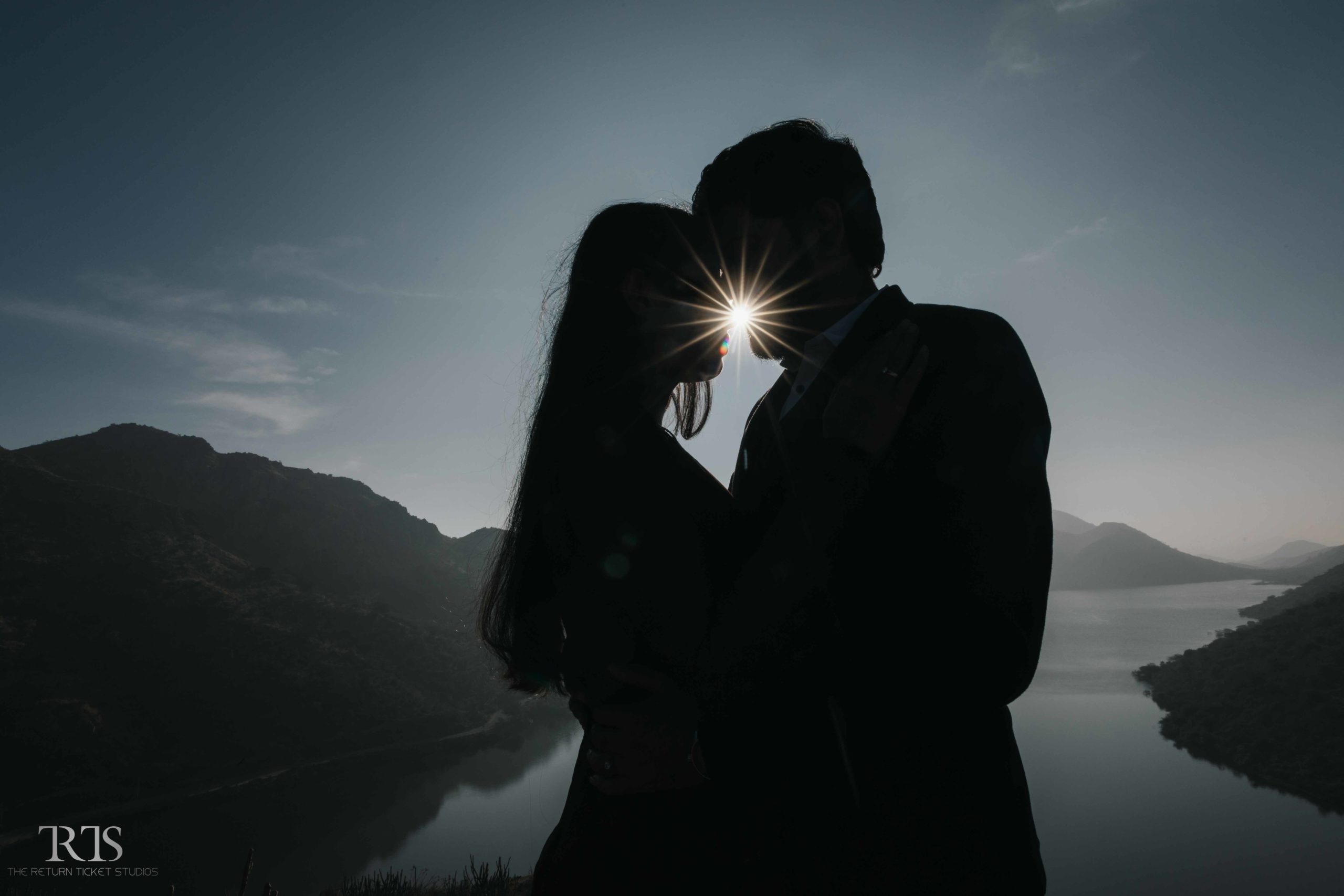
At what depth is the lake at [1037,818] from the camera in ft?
115

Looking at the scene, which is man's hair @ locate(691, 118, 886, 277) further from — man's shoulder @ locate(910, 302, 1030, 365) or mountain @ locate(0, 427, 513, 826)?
mountain @ locate(0, 427, 513, 826)

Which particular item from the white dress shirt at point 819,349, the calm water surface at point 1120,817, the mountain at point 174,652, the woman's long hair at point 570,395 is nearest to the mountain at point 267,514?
the mountain at point 174,652

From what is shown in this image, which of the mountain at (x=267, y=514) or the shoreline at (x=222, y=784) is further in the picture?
the mountain at (x=267, y=514)

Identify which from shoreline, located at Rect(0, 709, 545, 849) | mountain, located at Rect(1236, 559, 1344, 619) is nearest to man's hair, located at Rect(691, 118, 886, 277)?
shoreline, located at Rect(0, 709, 545, 849)

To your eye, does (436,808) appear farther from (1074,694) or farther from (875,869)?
(1074,694)

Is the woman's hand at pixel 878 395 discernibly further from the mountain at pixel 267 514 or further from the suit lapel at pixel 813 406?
the mountain at pixel 267 514

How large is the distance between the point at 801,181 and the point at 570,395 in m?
1.09

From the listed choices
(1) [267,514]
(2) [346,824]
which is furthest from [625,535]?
(1) [267,514]

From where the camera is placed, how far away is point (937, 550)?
1256 millimetres

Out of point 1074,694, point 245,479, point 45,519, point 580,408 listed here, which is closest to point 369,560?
point 245,479

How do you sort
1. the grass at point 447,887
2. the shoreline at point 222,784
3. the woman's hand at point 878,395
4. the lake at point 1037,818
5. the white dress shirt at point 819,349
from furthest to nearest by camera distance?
the shoreline at point 222,784 < the lake at point 1037,818 < the grass at point 447,887 < the white dress shirt at point 819,349 < the woman's hand at point 878,395

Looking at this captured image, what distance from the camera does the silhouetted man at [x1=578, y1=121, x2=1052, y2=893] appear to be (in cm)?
120

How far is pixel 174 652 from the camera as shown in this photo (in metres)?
55.6

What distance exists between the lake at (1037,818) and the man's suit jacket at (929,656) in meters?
45.6
